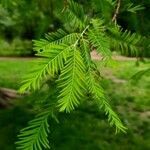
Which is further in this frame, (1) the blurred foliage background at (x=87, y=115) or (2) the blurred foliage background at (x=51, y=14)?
(1) the blurred foliage background at (x=87, y=115)

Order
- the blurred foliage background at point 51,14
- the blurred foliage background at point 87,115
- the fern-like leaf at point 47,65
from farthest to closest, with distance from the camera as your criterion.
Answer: the blurred foliage background at point 87,115
the blurred foliage background at point 51,14
the fern-like leaf at point 47,65

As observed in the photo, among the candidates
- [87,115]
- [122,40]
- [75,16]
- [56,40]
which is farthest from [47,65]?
[87,115]

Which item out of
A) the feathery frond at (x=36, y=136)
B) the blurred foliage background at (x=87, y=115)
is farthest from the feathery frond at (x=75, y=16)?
the blurred foliage background at (x=87, y=115)

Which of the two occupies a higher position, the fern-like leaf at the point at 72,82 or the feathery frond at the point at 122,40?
the feathery frond at the point at 122,40

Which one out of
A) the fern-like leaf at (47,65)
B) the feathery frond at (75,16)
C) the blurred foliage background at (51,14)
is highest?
the blurred foliage background at (51,14)

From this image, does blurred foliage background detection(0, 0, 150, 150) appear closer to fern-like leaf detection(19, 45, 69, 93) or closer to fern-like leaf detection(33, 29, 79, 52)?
fern-like leaf detection(33, 29, 79, 52)

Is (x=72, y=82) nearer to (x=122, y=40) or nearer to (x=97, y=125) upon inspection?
(x=122, y=40)

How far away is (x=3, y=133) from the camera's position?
700 cm

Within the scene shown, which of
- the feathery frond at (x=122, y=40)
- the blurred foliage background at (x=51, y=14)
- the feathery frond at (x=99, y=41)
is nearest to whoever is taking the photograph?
the feathery frond at (x=99, y=41)

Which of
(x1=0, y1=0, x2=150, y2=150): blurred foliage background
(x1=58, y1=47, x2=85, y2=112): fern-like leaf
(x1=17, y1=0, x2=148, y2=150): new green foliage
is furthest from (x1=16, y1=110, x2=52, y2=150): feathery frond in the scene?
(x1=0, y1=0, x2=150, y2=150): blurred foliage background

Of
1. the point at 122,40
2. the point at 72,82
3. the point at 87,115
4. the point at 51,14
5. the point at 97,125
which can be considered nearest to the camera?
the point at 72,82

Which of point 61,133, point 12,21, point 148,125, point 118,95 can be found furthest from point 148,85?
point 12,21

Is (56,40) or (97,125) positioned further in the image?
(97,125)

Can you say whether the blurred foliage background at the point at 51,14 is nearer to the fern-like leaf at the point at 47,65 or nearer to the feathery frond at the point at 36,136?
the fern-like leaf at the point at 47,65
